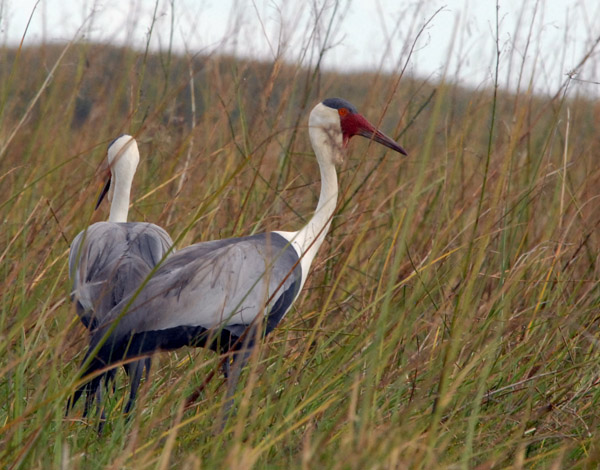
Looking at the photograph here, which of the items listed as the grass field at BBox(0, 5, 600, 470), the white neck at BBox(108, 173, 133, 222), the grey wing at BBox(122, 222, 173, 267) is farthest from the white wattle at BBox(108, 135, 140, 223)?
the grey wing at BBox(122, 222, 173, 267)

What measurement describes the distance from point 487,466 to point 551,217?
1870 millimetres

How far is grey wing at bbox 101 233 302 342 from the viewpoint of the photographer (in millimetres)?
2568

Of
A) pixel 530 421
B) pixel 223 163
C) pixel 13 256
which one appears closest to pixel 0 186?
pixel 13 256

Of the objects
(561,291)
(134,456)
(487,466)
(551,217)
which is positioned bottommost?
(134,456)

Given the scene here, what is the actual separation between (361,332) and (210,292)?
0.52 m

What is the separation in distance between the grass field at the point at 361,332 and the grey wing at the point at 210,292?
150mm

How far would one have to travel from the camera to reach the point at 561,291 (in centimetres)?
302

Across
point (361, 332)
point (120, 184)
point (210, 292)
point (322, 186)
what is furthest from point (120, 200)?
point (361, 332)

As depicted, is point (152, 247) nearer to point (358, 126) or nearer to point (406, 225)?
point (358, 126)

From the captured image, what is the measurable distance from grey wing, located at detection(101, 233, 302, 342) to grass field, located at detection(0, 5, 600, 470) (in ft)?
0.49

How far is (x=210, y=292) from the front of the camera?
2715 millimetres

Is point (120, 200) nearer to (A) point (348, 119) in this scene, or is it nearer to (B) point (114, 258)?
(B) point (114, 258)

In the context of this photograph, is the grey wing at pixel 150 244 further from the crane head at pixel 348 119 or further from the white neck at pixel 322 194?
the crane head at pixel 348 119

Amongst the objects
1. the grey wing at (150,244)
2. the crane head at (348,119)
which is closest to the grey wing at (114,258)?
the grey wing at (150,244)
